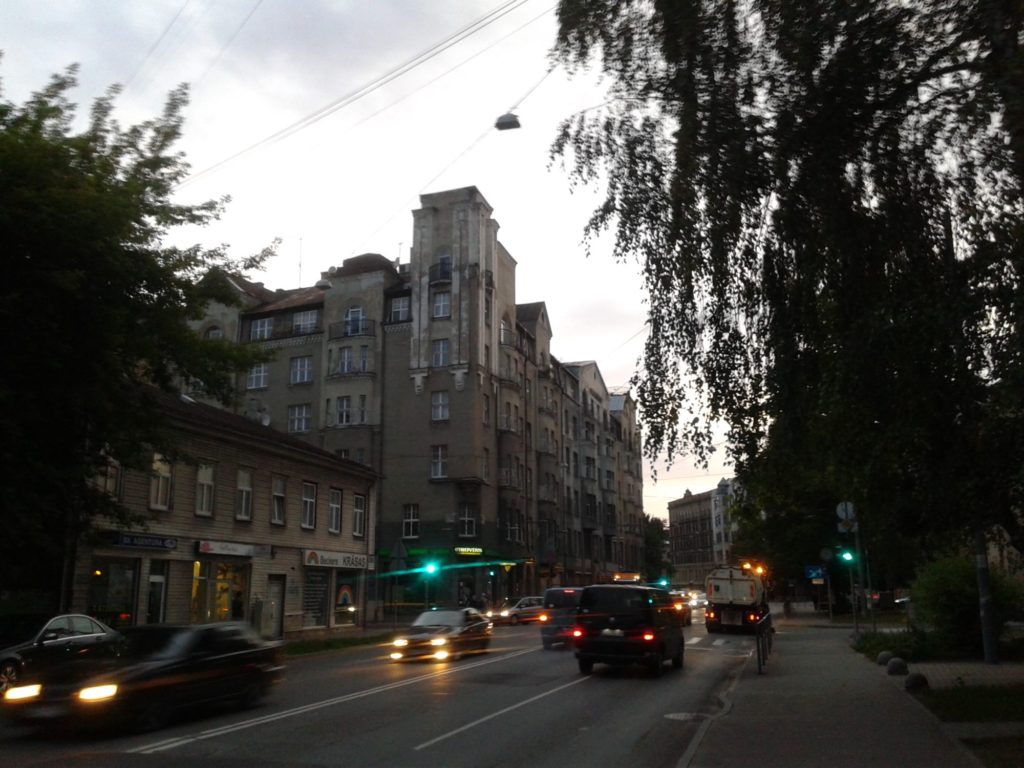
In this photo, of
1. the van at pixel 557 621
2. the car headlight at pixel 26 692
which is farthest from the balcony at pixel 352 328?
the car headlight at pixel 26 692

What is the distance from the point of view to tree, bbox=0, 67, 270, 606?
54.4 ft

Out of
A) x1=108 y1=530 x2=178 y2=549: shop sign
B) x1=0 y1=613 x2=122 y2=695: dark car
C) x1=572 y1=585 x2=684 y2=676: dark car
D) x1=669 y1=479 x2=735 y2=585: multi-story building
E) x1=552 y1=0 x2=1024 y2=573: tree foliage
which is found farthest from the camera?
x1=669 y1=479 x2=735 y2=585: multi-story building

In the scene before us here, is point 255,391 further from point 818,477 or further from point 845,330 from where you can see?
point 845,330

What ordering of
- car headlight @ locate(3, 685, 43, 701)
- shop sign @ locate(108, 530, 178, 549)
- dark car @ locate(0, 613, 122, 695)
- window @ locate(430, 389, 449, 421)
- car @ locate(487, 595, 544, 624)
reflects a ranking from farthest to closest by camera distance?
window @ locate(430, 389, 449, 421) → car @ locate(487, 595, 544, 624) → shop sign @ locate(108, 530, 178, 549) → dark car @ locate(0, 613, 122, 695) → car headlight @ locate(3, 685, 43, 701)

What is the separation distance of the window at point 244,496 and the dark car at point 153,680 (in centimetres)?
1776

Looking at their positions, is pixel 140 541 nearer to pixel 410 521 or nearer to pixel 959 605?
pixel 959 605

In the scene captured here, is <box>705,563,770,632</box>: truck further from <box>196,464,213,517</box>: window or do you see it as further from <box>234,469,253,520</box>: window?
<box>196,464,213,517</box>: window

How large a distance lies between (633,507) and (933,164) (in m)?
86.6

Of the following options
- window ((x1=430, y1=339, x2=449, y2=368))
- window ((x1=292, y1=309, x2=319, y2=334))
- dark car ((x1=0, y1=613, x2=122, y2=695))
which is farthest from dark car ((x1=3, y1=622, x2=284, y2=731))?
window ((x1=292, y1=309, x2=319, y2=334))

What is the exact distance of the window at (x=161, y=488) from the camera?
28.4 metres

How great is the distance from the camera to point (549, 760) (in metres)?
10.3

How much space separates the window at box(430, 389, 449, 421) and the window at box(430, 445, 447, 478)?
1694 mm

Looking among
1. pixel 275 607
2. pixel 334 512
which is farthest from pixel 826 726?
pixel 334 512

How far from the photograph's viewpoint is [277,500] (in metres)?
34.8
